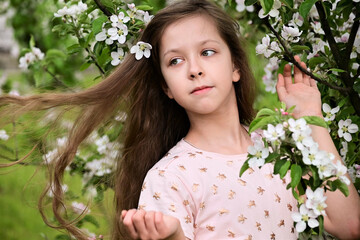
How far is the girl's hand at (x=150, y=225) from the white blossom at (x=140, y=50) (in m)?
0.80

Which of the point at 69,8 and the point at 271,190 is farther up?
the point at 69,8

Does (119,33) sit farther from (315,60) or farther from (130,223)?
(130,223)

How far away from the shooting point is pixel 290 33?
247cm

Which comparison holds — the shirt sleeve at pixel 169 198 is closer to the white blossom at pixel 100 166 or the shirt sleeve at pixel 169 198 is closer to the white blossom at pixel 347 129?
the white blossom at pixel 347 129

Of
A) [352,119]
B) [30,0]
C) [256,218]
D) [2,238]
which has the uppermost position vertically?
[352,119]

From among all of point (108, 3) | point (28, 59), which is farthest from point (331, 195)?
point (28, 59)

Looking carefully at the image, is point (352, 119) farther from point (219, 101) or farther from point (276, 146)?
point (276, 146)

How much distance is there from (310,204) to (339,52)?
0.92m

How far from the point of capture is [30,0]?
21.2ft

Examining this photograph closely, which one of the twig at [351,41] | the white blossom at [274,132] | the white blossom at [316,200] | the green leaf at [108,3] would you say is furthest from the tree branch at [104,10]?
the white blossom at [316,200]

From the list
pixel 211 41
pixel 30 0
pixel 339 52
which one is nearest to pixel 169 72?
pixel 211 41

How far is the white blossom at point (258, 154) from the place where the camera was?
1812mm

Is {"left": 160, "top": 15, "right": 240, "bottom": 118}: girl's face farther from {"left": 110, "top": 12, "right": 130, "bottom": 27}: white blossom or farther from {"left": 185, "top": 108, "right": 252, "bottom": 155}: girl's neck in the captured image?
{"left": 110, "top": 12, "right": 130, "bottom": 27}: white blossom

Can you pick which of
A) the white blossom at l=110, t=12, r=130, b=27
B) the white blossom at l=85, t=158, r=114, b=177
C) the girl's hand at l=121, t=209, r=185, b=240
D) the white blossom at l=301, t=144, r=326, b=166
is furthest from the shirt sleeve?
the white blossom at l=85, t=158, r=114, b=177
